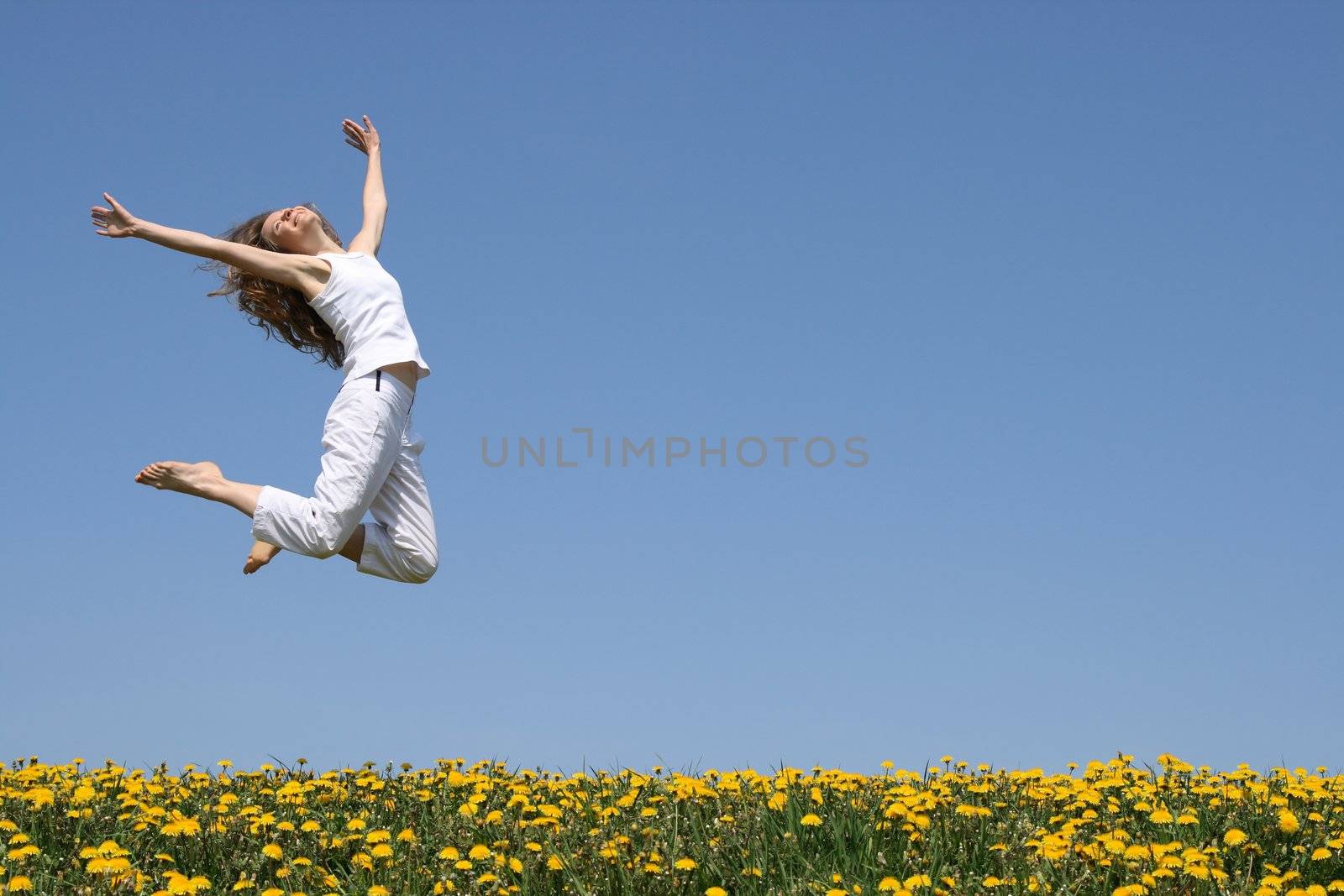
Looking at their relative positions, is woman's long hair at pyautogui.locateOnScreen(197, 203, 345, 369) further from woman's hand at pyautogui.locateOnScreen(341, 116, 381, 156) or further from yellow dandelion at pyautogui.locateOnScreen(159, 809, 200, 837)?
yellow dandelion at pyautogui.locateOnScreen(159, 809, 200, 837)

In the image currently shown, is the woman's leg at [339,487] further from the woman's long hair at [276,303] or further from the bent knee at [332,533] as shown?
the woman's long hair at [276,303]

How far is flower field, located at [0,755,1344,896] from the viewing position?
502 centimetres

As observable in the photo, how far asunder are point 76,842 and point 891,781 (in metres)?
4.19

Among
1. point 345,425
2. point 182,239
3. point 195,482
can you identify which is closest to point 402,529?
point 345,425

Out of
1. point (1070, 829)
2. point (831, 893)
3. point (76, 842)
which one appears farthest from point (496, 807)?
point (1070, 829)

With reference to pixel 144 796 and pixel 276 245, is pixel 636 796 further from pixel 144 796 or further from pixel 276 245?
pixel 276 245

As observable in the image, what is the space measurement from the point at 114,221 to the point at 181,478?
144cm

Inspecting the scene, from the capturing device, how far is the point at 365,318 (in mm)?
6934

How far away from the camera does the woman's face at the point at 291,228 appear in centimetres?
740

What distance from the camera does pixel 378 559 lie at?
700 cm

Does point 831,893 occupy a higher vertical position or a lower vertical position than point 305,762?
lower

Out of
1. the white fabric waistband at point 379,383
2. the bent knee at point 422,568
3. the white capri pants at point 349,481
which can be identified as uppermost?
the white fabric waistband at point 379,383

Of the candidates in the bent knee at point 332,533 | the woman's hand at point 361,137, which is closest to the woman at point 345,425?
the bent knee at point 332,533

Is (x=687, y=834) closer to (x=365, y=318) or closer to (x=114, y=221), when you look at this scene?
(x=365, y=318)
